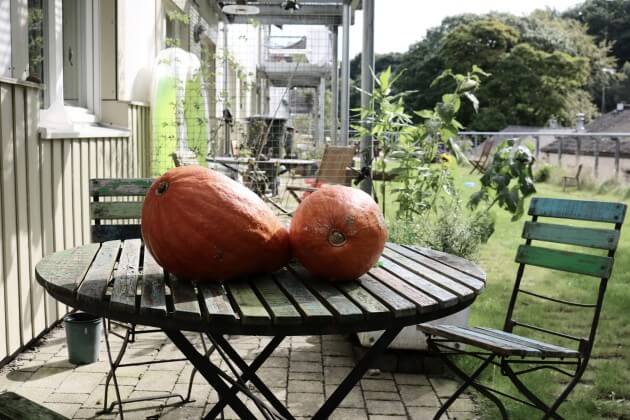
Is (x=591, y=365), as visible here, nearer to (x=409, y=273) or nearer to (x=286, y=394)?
(x=286, y=394)

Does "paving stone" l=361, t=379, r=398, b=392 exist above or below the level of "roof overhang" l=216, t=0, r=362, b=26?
below

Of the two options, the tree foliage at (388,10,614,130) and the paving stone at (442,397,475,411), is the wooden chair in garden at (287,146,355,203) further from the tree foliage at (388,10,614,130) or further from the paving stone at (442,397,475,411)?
the tree foliage at (388,10,614,130)

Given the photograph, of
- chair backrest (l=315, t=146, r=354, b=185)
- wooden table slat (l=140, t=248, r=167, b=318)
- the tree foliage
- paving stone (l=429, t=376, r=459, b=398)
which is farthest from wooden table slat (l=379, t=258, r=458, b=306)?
the tree foliage

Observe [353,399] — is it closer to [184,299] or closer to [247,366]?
[247,366]

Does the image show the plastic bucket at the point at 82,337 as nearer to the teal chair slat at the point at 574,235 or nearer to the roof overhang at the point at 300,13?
the teal chair slat at the point at 574,235

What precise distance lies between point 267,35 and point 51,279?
13.2 metres

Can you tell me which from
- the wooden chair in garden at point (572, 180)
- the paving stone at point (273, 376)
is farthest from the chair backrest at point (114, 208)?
the wooden chair in garden at point (572, 180)

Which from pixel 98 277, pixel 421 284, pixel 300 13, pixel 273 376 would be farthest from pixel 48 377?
pixel 300 13

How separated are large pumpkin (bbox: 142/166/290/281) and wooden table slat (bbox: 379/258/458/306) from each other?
390 mm

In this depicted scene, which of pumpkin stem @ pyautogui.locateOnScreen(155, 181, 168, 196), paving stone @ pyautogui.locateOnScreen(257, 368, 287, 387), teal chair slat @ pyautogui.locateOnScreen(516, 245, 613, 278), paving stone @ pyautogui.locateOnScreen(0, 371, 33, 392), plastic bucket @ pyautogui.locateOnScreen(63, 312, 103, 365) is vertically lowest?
paving stone @ pyautogui.locateOnScreen(257, 368, 287, 387)

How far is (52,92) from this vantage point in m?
4.08

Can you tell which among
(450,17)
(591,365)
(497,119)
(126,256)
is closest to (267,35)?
(591,365)

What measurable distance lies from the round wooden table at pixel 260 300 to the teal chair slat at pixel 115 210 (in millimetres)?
1041

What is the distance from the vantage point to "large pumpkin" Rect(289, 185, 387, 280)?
1625 mm
